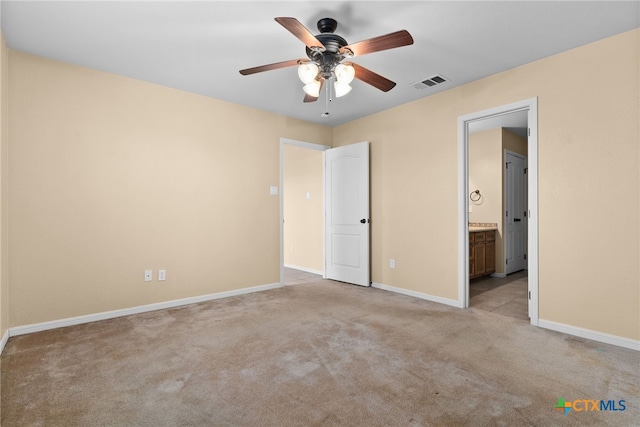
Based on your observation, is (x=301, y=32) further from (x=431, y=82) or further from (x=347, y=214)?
(x=347, y=214)

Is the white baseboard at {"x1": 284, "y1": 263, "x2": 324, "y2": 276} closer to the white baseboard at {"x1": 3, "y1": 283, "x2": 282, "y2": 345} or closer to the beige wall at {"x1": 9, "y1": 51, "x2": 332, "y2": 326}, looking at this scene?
the beige wall at {"x1": 9, "y1": 51, "x2": 332, "y2": 326}

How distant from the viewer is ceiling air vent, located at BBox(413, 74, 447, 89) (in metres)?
3.40

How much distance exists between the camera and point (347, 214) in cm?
495

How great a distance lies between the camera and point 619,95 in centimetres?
256

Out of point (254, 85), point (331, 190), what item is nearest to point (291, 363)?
point (254, 85)

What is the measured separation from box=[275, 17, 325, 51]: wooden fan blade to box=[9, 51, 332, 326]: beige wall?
2.28m

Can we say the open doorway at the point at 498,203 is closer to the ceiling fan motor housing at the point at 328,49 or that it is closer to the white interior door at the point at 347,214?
the white interior door at the point at 347,214

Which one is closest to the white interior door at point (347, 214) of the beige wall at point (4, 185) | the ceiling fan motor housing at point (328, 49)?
the ceiling fan motor housing at point (328, 49)

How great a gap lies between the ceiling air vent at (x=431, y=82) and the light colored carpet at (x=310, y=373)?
2526 millimetres

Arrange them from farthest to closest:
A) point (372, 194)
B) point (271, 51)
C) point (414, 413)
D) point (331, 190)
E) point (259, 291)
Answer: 1. point (331, 190)
2. point (372, 194)
3. point (259, 291)
4. point (271, 51)
5. point (414, 413)

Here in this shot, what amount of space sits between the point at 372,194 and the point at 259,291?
2.14 meters

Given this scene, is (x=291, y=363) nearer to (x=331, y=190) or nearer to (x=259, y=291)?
(x=259, y=291)

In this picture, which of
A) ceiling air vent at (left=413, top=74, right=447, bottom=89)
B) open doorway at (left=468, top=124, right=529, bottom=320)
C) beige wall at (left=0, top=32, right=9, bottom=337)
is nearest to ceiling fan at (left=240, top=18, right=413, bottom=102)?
ceiling air vent at (left=413, top=74, right=447, bottom=89)

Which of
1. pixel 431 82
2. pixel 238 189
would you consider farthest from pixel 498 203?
pixel 238 189
